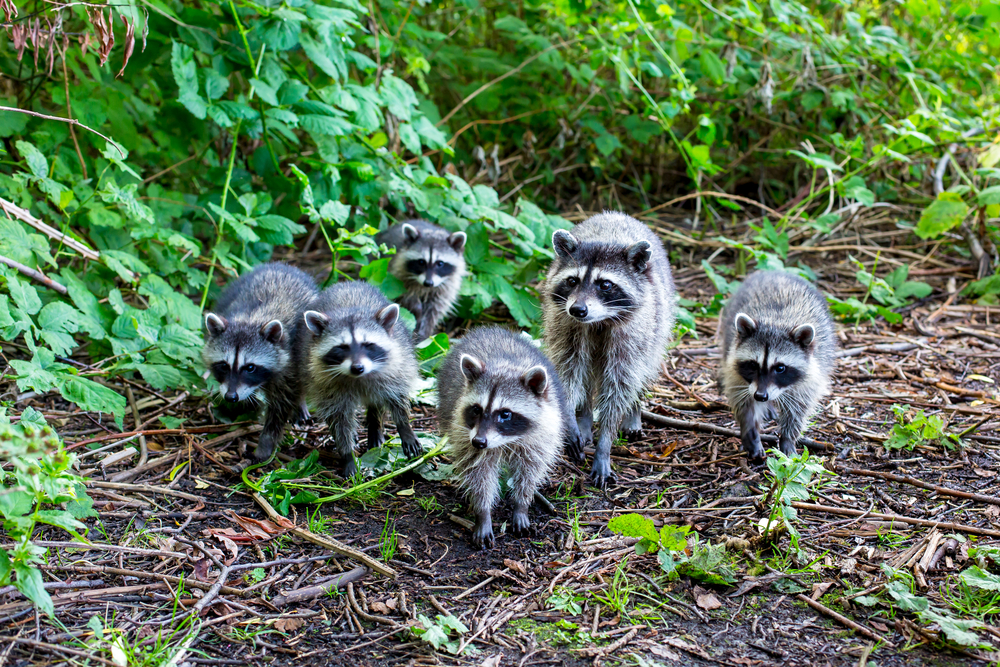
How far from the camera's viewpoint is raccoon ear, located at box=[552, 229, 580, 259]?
167 inches

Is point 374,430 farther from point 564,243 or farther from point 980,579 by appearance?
point 980,579

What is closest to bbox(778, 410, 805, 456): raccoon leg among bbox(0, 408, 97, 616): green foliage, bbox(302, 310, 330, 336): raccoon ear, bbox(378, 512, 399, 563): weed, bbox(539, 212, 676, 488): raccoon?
bbox(539, 212, 676, 488): raccoon

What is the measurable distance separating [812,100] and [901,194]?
1370 mm

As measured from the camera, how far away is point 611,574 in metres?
3.14

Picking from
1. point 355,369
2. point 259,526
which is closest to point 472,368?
point 355,369

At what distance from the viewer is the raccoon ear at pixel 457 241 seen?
5944 mm

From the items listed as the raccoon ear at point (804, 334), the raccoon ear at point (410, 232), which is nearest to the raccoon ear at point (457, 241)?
the raccoon ear at point (410, 232)

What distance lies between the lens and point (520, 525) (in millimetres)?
3508

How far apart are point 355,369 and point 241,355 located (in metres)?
0.66

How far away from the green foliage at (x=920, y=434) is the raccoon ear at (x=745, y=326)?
839 millimetres

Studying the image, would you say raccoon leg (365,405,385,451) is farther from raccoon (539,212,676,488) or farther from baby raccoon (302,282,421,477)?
raccoon (539,212,676,488)

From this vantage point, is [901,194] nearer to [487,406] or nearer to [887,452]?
[887,452]

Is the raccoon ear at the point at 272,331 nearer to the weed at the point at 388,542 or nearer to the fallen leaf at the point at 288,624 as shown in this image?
the weed at the point at 388,542

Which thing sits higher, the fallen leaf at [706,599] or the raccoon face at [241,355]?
the raccoon face at [241,355]
